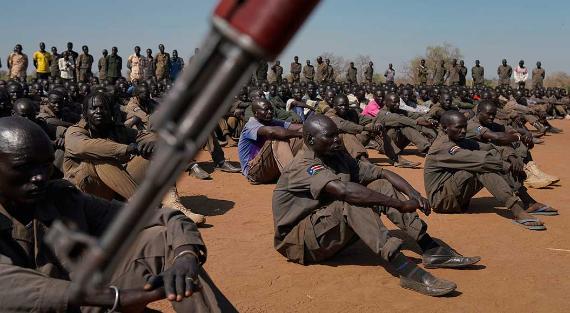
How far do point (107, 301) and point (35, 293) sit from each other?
0.91 feet

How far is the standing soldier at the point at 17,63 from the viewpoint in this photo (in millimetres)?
18953

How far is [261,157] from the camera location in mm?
7945

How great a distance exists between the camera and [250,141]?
8203 mm

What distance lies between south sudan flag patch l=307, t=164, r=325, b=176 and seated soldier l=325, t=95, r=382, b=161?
3.67m

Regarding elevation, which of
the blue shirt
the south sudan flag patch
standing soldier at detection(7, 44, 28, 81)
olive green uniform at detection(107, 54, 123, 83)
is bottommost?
standing soldier at detection(7, 44, 28, 81)

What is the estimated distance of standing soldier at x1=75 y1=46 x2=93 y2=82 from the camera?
2044 cm

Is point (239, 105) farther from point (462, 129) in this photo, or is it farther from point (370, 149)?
point (462, 129)

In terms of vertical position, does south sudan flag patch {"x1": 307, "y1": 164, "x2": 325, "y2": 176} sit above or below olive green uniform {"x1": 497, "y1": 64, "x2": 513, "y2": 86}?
below

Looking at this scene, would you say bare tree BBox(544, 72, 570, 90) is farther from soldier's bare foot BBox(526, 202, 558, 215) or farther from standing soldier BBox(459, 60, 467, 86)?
soldier's bare foot BBox(526, 202, 558, 215)

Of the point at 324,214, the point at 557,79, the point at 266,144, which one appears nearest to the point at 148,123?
the point at 266,144

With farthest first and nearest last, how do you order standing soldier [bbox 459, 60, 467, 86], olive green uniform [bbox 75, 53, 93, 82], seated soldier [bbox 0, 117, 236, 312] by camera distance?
standing soldier [bbox 459, 60, 467, 86] → olive green uniform [bbox 75, 53, 93, 82] → seated soldier [bbox 0, 117, 236, 312]

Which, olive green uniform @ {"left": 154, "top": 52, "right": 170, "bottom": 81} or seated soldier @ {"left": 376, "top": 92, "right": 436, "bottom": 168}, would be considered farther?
olive green uniform @ {"left": 154, "top": 52, "right": 170, "bottom": 81}

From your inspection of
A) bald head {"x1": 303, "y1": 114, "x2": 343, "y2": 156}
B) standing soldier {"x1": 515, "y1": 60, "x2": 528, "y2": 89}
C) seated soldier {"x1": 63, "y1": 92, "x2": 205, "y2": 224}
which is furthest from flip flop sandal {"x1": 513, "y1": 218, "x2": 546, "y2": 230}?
standing soldier {"x1": 515, "y1": 60, "x2": 528, "y2": 89}

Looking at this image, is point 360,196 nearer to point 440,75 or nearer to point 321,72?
point 321,72
